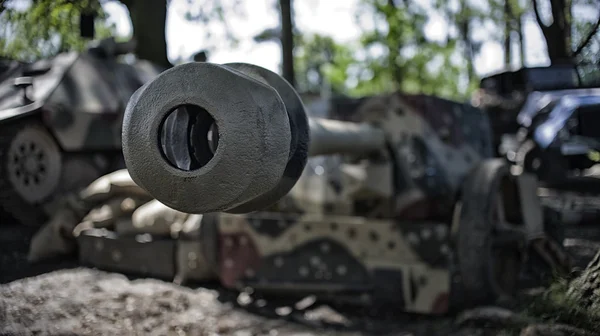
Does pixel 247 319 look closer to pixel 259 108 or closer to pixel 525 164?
pixel 259 108

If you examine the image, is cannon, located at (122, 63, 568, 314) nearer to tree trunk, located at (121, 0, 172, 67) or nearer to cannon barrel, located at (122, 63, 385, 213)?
tree trunk, located at (121, 0, 172, 67)

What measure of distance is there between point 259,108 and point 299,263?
11.6 ft

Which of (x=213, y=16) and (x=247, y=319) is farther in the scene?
(x=213, y=16)

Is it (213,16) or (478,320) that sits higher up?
(213,16)

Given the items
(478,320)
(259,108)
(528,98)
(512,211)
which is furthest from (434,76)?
(259,108)

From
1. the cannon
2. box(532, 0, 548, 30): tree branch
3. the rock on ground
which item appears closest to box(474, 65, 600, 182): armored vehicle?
the cannon

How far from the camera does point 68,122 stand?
663 centimetres

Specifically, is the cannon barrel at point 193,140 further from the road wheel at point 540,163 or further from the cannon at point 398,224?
the road wheel at point 540,163

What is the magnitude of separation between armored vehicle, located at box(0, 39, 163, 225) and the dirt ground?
3.01ft

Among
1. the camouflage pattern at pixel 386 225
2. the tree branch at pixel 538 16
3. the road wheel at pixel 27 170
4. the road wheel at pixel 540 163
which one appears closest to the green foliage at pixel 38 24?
the road wheel at pixel 27 170

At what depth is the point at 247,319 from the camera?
414cm

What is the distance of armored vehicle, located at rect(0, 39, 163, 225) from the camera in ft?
13.8

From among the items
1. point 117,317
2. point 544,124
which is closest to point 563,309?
point 117,317

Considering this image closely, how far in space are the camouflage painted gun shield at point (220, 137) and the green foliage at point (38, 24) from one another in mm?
851
